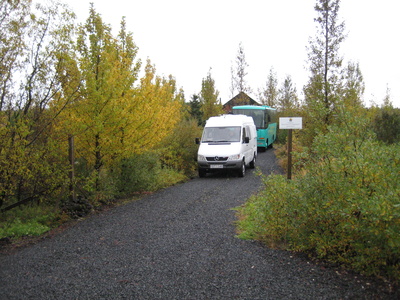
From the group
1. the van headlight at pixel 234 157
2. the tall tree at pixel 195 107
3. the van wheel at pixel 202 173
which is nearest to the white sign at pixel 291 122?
the van headlight at pixel 234 157

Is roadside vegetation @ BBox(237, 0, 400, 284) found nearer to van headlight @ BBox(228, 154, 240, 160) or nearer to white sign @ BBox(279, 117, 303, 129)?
white sign @ BBox(279, 117, 303, 129)

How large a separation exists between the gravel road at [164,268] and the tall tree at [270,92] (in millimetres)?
29678

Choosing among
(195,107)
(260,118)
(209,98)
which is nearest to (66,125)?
A: (260,118)

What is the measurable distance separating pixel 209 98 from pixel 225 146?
13.9 m

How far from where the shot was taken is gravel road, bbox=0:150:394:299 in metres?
3.89

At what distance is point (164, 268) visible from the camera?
4.61m

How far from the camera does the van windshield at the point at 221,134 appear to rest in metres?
14.4

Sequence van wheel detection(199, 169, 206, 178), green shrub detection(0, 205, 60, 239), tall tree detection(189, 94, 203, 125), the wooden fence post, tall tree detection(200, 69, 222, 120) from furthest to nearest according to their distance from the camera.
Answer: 1. tall tree detection(189, 94, 203, 125)
2. tall tree detection(200, 69, 222, 120)
3. van wheel detection(199, 169, 206, 178)
4. the wooden fence post
5. green shrub detection(0, 205, 60, 239)

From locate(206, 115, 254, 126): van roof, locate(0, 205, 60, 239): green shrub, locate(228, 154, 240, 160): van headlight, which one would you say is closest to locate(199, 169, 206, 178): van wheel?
locate(228, 154, 240, 160): van headlight

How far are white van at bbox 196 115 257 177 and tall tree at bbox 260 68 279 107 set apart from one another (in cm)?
2059

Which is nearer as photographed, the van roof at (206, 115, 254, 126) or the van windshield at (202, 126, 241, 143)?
the van windshield at (202, 126, 241, 143)

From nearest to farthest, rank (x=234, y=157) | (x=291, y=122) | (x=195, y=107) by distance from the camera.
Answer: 1. (x=291, y=122)
2. (x=234, y=157)
3. (x=195, y=107)

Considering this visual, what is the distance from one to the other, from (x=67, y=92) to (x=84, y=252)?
11.6 ft

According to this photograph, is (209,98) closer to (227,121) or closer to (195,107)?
(195,107)
